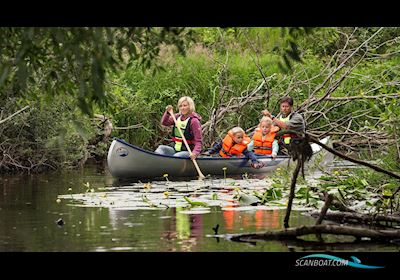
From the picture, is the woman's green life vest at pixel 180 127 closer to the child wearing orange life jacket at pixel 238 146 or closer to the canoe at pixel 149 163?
the canoe at pixel 149 163

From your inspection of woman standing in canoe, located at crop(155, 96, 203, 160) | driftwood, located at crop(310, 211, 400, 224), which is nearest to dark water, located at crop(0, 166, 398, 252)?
driftwood, located at crop(310, 211, 400, 224)

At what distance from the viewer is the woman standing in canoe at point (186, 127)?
56.9 ft

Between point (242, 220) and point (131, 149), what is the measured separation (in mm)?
6272

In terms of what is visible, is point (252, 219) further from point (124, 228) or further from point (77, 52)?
point (77, 52)

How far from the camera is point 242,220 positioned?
10852mm

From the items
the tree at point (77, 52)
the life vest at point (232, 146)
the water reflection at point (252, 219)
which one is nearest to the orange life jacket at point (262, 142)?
the life vest at point (232, 146)

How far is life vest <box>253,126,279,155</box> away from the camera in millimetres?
18308

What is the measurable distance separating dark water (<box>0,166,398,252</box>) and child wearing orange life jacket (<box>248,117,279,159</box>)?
5.29m

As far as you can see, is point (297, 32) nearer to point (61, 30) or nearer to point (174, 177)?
point (61, 30)

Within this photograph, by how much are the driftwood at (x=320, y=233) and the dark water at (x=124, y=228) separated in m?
0.07

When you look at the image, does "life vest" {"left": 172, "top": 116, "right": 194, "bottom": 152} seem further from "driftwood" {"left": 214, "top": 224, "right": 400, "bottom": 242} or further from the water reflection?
"driftwood" {"left": 214, "top": 224, "right": 400, "bottom": 242}
